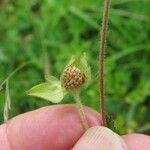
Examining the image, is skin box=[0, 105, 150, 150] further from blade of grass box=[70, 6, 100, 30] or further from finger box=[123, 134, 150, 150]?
blade of grass box=[70, 6, 100, 30]

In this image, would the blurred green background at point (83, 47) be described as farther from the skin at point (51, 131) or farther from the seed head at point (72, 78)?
the seed head at point (72, 78)

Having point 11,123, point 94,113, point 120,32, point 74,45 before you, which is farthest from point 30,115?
point 120,32

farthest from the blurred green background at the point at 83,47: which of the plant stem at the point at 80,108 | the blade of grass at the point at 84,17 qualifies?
the plant stem at the point at 80,108

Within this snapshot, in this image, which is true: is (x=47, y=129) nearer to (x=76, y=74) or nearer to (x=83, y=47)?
(x=76, y=74)

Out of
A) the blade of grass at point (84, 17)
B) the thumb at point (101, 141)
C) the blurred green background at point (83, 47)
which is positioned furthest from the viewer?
the blade of grass at point (84, 17)

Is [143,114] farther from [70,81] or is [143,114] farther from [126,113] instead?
[70,81]

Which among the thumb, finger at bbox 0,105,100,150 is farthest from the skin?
the thumb
